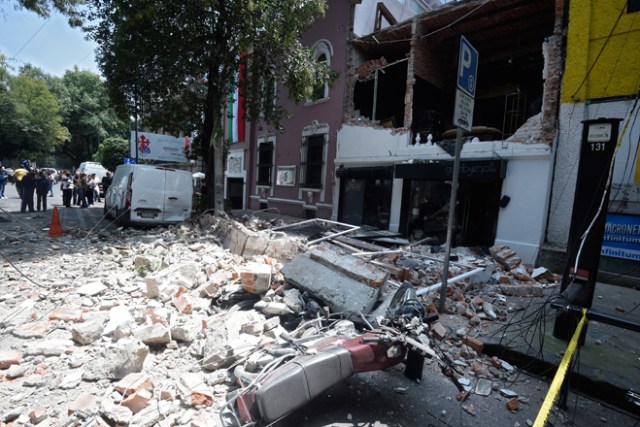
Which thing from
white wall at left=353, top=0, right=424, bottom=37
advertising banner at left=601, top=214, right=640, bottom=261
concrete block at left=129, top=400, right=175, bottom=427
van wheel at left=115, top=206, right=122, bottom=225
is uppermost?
white wall at left=353, top=0, right=424, bottom=37

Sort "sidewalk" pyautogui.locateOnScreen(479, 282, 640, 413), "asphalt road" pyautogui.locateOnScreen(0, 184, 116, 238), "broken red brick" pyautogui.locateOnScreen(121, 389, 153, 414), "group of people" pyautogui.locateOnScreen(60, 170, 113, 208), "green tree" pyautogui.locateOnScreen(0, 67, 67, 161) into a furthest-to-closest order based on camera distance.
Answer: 1. "green tree" pyautogui.locateOnScreen(0, 67, 67, 161)
2. "group of people" pyautogui.locateOnScreen(60, 170, 113, 208)
3. "asphalt road" pyautogui.locateOnScreen(0, 184, 116, 238)
4. "sidewalk" pyautogui.locateOnScreen(479, 282, 640, 413)
5. "broken red brick" pyautogui.locateOnScreen(121, 389, 153, 414)

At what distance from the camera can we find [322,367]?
2.32 meters

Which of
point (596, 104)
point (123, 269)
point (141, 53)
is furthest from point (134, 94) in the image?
point (596, 104)

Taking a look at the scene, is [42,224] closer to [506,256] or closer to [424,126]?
[424,126]

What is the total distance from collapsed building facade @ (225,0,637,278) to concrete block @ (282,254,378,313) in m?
5.96

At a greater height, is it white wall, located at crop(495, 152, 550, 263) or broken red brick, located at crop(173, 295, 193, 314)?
white wall, located at crop(495, 152, 550, 263)

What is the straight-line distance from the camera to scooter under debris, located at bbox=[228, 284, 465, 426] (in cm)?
215

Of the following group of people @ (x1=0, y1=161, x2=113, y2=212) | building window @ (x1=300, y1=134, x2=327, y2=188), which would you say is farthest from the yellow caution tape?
group of people @ (x1=0, y1=161, x2=113, y2=212)

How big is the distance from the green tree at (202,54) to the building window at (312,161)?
8.01 ft

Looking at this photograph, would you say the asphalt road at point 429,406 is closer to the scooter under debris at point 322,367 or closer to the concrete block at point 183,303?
the scooter under debris at point 322,367

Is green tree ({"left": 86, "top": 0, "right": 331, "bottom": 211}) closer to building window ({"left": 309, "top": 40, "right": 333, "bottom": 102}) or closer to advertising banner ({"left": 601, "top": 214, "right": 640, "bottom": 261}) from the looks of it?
building window ({"left": 309, "top": 40, "right": 333, "bottom": 102})

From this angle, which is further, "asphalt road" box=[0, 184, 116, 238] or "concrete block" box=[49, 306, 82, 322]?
"asphalt road" box=[0, 184, 116, 238]

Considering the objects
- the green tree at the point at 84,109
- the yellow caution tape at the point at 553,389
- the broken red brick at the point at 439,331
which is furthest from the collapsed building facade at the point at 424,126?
the green tree at the point at 84,109

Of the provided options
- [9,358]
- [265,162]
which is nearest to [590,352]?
[9,358]
